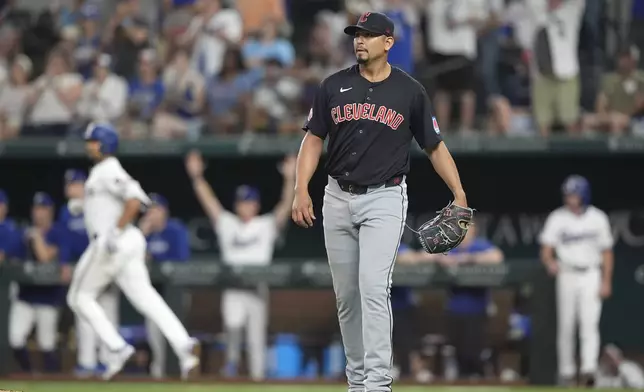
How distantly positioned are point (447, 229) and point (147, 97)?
23.6 feet

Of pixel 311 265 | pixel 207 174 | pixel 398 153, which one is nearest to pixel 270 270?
pixel 311 265

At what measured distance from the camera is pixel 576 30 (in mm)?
12492

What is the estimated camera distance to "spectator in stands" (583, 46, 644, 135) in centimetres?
1226

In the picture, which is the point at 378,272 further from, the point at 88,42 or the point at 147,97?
the point at 88,42

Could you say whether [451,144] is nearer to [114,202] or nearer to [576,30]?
[576,30]

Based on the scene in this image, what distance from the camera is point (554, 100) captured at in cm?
1230

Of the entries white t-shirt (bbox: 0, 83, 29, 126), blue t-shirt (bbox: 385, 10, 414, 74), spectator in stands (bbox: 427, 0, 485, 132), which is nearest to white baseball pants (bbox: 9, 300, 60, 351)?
white t-shirt (bbox: 0, 83, 29, 126)

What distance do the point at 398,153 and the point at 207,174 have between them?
7792mm

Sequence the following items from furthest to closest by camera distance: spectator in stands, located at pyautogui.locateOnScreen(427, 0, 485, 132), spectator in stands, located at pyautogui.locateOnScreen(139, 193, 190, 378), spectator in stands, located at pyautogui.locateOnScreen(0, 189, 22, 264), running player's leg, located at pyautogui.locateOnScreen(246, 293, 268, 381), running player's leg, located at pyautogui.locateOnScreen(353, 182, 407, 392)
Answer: spectator in stands, located at pyautogui.locateOnScreen(427, 0, 485, 132) < spectator in stands, located at pyautogui.locateOnScreen(0, 189, 22, 264) < spectator in stands, located at pyautogui.locateOnScreen(139, 193, 190, 378) < running player's leg, located at pyautogui.locateOnScreen(246, 293, 268, 381) < running player's leg, located at pyautogui.locateOnScreen(353, 182, 407, 392)

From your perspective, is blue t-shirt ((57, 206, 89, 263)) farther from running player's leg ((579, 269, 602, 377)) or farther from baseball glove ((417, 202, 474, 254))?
baseball glove ((417, 202, 474, 254))

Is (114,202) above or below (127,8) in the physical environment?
below

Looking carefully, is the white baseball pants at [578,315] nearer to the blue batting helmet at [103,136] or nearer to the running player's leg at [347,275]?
the blue batting helmet at [103,136]

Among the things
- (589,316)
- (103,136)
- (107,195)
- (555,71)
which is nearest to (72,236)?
(107,195)

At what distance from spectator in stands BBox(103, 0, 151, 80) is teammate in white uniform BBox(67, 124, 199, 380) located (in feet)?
14.0
